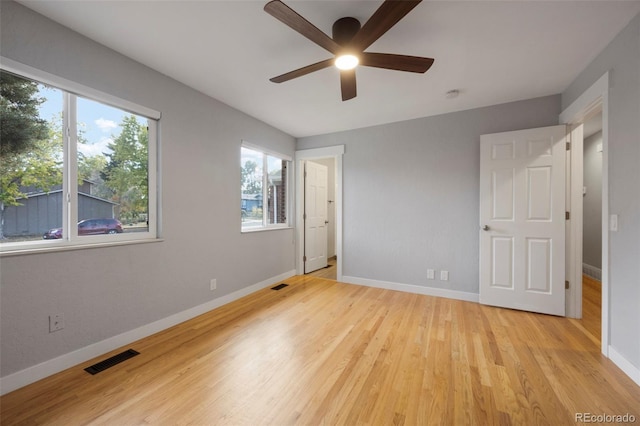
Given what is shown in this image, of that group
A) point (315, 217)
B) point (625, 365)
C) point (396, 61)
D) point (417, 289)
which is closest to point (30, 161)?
point (396, 61)

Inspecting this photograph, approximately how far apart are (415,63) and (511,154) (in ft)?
6.53

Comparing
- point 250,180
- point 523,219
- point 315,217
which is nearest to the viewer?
point 523,219

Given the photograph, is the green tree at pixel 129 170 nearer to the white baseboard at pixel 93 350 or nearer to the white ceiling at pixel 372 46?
the white ceiling at pixel 372 46

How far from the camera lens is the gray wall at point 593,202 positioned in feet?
13.7

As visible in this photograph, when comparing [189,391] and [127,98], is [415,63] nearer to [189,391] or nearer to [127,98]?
[127,98]

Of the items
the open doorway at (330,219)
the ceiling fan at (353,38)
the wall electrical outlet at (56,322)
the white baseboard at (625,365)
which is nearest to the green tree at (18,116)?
the wall electrical outlet at (56,322)

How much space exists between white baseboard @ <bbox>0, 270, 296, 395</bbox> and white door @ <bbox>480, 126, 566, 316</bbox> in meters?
3.29

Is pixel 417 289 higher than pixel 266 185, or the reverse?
pixel 266 185

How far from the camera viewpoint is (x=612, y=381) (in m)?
1.73

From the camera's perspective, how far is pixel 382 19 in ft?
4.65

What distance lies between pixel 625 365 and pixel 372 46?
3.00m

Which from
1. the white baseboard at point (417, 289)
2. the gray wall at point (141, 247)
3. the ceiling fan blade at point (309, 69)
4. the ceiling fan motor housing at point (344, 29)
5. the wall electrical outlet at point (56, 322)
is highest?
the ceiling fan motor housing at point (344, 29)

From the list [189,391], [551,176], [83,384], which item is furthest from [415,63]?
[83,384]

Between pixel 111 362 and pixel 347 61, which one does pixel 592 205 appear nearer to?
pixel 347 61
